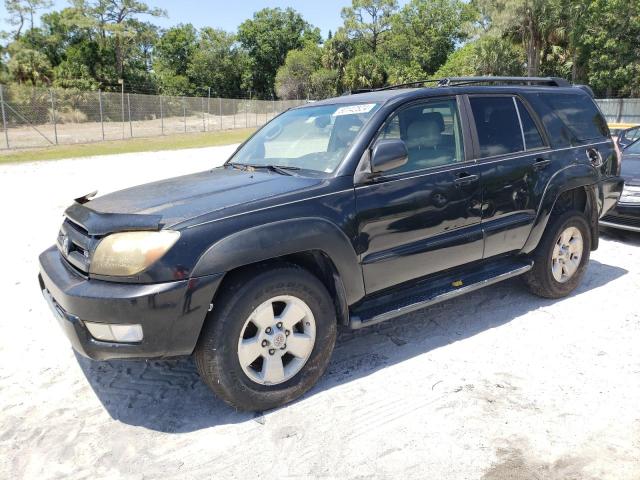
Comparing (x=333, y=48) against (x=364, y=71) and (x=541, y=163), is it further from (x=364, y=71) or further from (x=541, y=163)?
(x=541, y=163)

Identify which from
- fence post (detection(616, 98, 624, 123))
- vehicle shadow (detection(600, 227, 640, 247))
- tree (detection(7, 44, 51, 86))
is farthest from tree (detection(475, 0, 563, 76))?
tree (detection(7, 44, 51, 86))

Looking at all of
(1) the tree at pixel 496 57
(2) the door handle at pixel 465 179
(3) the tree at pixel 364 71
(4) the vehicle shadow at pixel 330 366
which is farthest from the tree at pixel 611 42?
(2) the door handle at pixel 465 179

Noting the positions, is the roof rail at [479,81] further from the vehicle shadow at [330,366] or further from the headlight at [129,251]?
the headlight at [129,251]

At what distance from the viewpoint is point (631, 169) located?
7.39 metres

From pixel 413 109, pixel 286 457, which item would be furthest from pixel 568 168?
pixel 286 457

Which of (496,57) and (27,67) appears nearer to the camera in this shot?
(496,57)

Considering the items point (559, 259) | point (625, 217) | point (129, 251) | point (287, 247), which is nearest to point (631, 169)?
point (625, 217)

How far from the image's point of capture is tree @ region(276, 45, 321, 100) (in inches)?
2680

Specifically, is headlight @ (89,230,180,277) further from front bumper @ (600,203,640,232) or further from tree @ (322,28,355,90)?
tree @ (322,28,355,90)

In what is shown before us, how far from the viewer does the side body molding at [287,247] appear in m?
2.92

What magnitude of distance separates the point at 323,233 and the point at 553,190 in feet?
7.95

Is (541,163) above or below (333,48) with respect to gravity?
below

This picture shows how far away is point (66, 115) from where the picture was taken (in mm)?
24750

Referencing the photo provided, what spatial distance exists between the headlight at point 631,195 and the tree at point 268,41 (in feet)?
239
